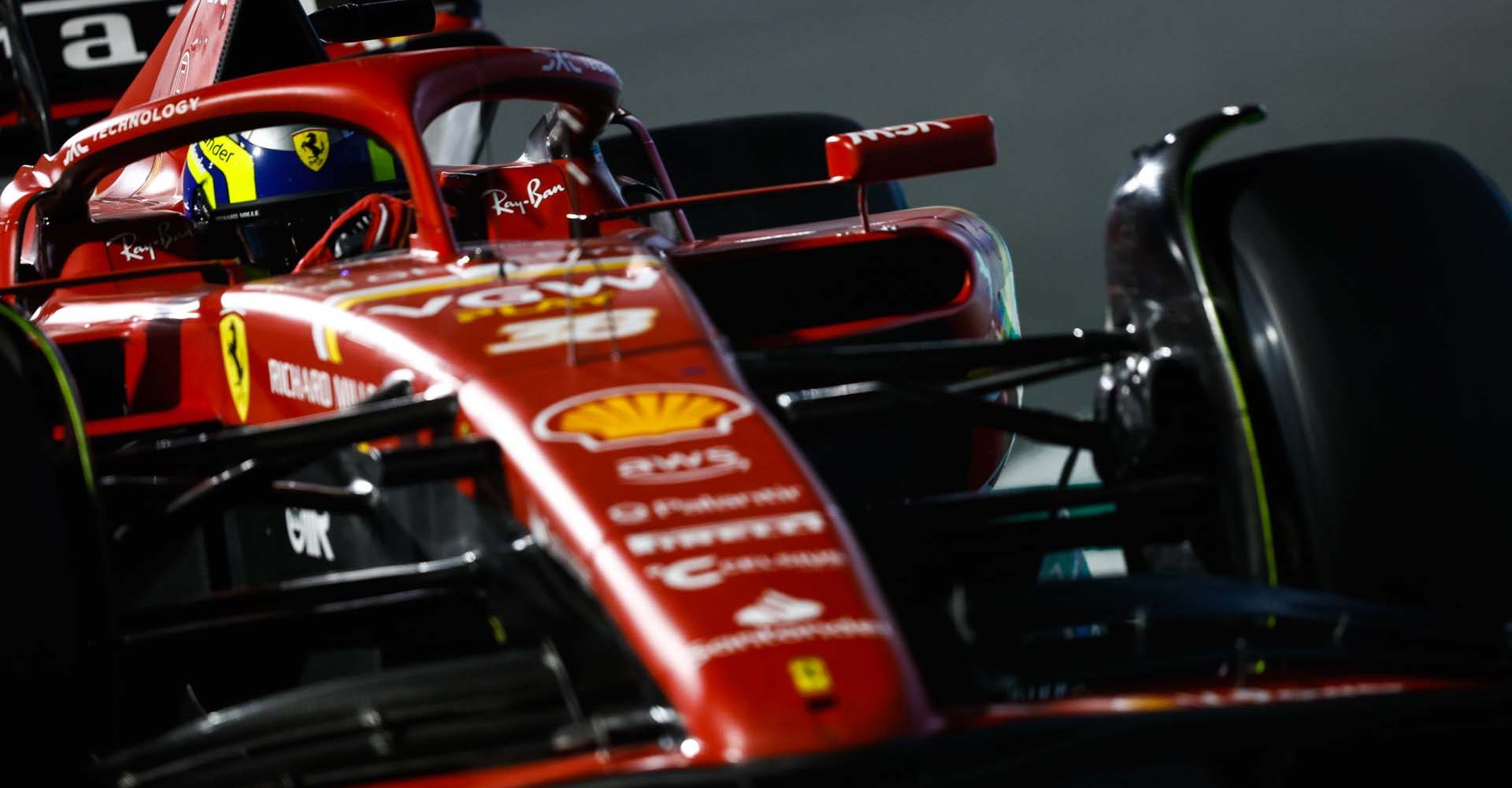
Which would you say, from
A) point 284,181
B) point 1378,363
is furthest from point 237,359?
point 1378,363

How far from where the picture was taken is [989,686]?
4.71ft

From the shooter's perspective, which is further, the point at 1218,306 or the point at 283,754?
the point at 1218,306

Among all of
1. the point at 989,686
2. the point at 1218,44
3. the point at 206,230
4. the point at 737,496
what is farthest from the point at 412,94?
the point at 1218,44

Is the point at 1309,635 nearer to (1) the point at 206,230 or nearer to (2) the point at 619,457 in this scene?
(2) the point at 619,457

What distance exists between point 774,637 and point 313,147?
6.29 feet

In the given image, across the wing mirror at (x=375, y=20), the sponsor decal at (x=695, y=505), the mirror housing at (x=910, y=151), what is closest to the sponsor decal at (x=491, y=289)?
the mirror housing at (x=910, y=151)

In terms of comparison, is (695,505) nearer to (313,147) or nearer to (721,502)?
(721,502)

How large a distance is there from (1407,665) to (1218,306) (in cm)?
45

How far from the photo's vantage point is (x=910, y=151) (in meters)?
2.23

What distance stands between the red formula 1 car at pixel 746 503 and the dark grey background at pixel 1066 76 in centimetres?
236

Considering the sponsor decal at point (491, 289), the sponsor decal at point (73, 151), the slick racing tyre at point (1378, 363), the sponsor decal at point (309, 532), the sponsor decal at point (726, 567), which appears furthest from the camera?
the sponsor decal at point (73, 151)

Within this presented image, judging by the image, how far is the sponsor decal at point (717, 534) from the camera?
1.42 m

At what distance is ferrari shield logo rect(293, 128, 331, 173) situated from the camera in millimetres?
2984

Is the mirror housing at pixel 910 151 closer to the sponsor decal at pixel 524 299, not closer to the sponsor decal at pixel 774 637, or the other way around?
the sponsor decal at pixel 524 299
